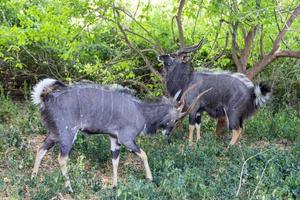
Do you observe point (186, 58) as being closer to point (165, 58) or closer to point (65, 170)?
point (165, 58)

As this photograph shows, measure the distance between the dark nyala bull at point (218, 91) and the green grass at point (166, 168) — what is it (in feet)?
1.37

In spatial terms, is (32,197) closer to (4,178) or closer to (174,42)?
(4,178)

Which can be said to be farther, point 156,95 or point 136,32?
point 156,95

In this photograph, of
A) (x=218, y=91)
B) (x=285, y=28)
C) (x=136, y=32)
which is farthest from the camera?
(x=136, y=32)

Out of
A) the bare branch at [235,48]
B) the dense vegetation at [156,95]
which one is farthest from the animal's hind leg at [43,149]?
the bare branch at [235,48]

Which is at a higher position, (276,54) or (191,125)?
(276,54)

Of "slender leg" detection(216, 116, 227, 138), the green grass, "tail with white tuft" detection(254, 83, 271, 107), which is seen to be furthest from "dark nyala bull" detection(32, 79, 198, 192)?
"slender leg" detection(216, 116, 227, 138)

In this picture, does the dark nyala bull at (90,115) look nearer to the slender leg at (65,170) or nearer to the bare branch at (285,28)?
the slender leg at (65,170)

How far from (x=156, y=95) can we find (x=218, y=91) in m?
1.12

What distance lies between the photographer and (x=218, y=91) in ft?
27.5

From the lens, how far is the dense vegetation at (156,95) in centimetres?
588

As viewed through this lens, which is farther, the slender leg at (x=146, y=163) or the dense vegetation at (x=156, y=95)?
the slender leg at (x=146, y=163)

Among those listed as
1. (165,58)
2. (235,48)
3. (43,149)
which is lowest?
(43,149)

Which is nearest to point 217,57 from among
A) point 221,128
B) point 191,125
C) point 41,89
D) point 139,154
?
point 221,128
